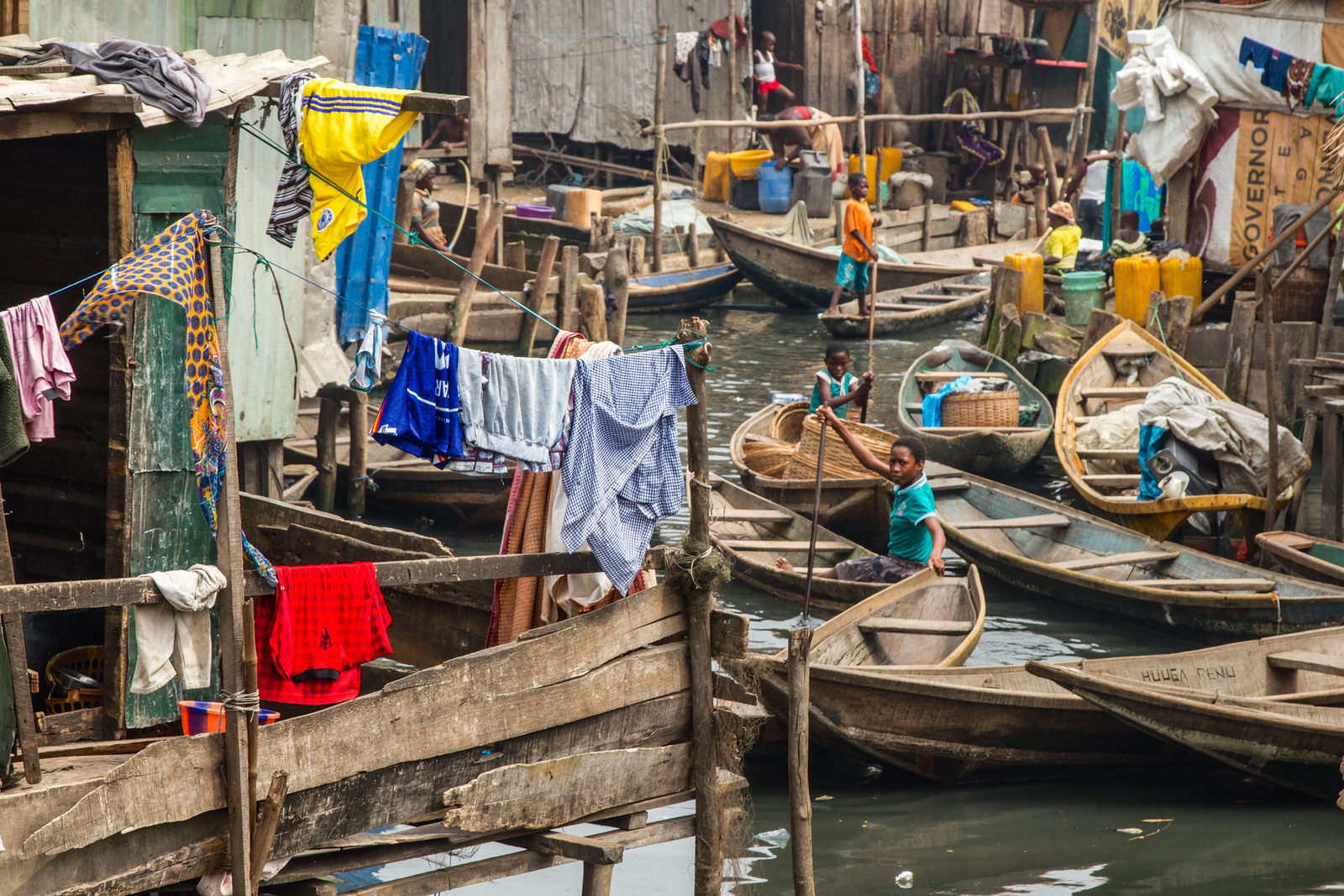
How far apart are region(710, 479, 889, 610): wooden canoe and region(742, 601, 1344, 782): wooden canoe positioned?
1.51 m

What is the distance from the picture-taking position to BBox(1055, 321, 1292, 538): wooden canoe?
34.3 ft

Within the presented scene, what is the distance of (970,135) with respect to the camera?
26438 mm

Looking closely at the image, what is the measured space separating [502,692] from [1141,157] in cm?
1341

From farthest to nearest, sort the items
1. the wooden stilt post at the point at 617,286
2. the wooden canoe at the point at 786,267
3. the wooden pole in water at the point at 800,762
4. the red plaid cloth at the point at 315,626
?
the wooden canoe at the point at 786,267, the wooden stilt post at the point at 617,286, the wooden pole in water at the point at 800,762, the red plaid cloth at the point at 315,626

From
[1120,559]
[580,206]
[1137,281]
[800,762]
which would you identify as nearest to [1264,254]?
[1137,281]

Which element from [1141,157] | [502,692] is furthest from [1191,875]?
[1141,157]

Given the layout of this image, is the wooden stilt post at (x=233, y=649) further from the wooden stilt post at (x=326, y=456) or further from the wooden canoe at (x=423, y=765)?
the wooden stilt post at (x=326, y=456)

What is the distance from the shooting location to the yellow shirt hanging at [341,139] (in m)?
5.66

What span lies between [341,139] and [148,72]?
852 mm

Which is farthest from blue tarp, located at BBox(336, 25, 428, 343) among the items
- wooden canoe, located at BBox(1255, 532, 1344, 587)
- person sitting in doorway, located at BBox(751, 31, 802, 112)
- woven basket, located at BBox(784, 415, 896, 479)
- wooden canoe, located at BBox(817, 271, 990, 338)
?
person sitting in doorway, located at BBox(751, 31, 802, 112)

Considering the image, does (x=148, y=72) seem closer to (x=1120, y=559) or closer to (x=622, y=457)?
(x=622, y=457)

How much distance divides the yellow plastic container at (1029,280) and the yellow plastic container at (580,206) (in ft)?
21.8

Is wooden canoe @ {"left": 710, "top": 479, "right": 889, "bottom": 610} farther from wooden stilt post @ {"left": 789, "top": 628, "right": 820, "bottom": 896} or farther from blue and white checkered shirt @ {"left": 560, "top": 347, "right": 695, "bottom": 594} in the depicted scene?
blue and white checkered shirt @ {"left": 560, "top": 347, "right": 695, "bottom": 594}

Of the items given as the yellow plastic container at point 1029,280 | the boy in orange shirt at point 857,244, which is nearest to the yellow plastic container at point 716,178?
the boy in orange shirt at point 857,244
